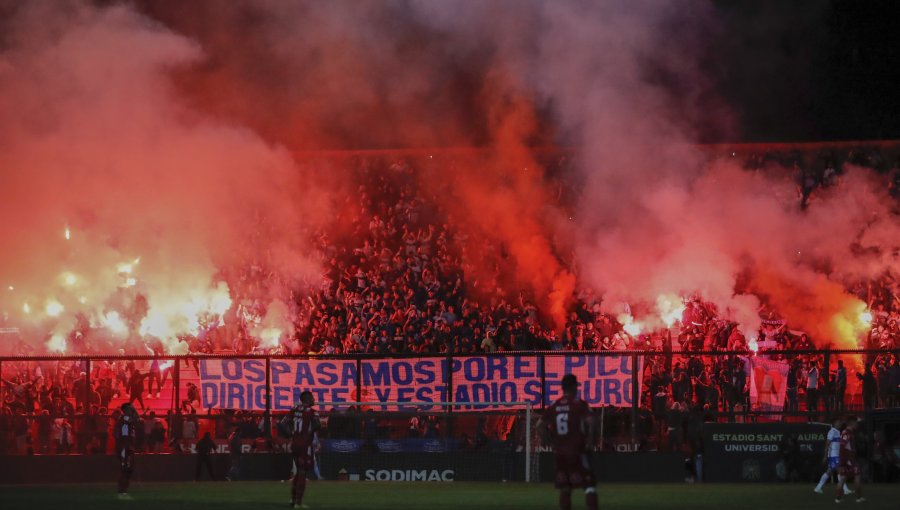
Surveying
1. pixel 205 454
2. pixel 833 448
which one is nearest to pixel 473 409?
pixel 205 454

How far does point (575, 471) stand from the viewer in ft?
40.7

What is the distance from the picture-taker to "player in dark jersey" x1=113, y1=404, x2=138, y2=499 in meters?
19.5

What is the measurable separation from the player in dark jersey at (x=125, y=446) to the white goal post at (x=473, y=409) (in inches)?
193

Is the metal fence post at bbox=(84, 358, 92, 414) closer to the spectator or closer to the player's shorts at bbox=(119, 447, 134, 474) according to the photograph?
the spectator

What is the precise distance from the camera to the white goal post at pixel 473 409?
2380 centimetres

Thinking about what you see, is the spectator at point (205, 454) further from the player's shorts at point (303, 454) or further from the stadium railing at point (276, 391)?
the player's shorts at point (303, 454)

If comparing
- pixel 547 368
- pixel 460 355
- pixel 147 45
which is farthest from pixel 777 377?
pixel 147 45

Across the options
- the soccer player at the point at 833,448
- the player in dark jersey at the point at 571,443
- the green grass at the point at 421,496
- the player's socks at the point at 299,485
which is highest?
the player in dark jersey at the point at 571,443

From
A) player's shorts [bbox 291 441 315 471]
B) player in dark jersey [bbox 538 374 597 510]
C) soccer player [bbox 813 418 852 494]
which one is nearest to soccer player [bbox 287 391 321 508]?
player's shorts [bbox 291 441 315 471]

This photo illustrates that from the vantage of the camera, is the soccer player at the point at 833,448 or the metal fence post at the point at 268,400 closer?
the soccer player at the point at 833,448

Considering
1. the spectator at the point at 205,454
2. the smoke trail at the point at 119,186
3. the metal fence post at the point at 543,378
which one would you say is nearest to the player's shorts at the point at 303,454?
the metal fence post at the point at 543,378

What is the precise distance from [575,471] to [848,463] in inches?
309

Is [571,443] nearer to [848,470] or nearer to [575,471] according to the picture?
[575,471]

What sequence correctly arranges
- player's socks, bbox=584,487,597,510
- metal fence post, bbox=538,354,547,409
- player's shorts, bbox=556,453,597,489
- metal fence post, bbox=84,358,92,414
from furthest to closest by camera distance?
metal fence post, bbox=84,358,92,414 → metal fence post, bbox=538,354,547,409 → player's shorts, bbox=556,453,597,489 → player's socks, bbox=584,487,597,510
